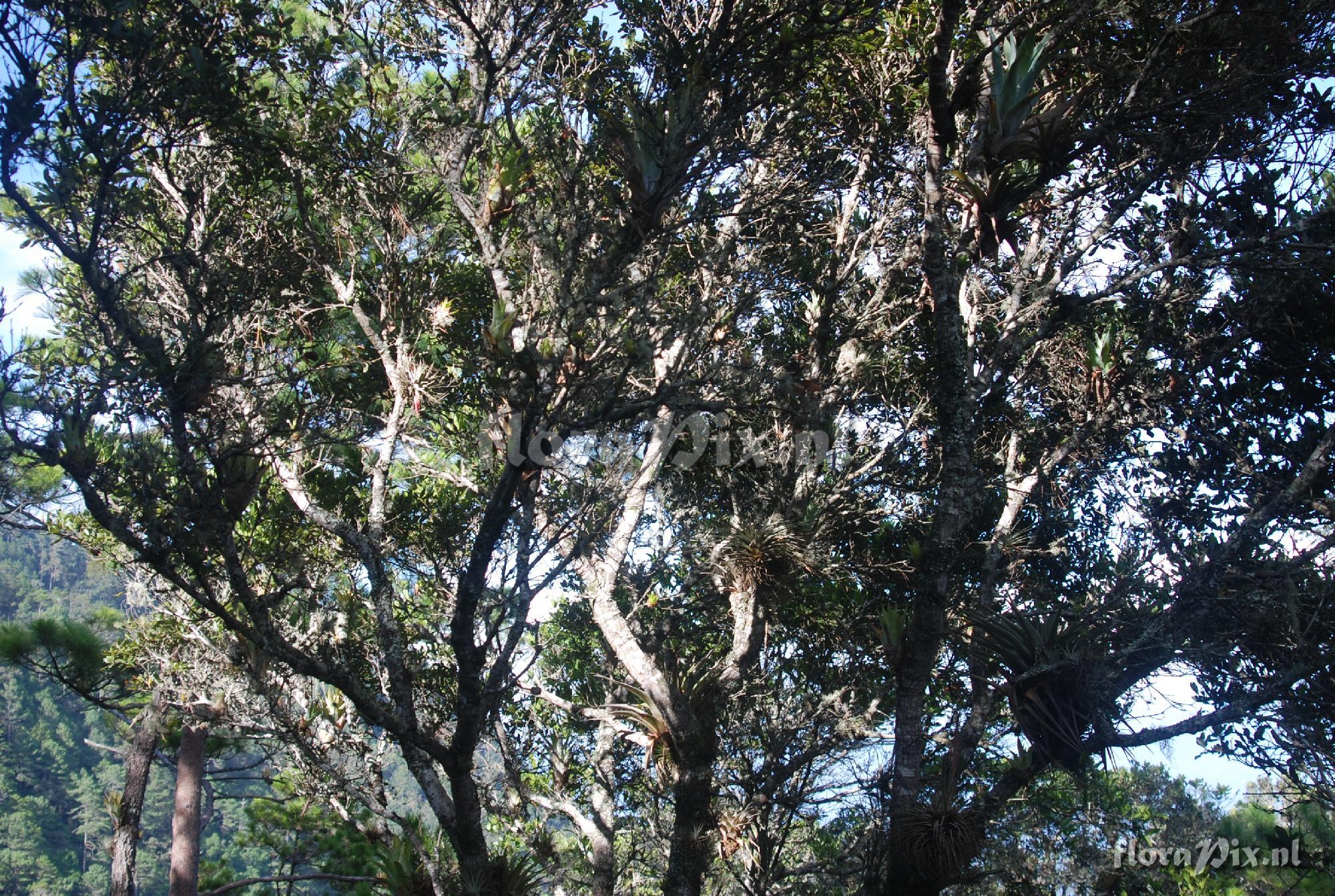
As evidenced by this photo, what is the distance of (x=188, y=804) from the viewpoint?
33.2 ft

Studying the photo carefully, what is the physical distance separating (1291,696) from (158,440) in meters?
6.80

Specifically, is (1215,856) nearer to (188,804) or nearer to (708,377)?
(708,377)

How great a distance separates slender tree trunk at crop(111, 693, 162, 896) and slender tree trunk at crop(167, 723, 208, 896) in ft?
1.27

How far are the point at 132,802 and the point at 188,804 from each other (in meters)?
1.11

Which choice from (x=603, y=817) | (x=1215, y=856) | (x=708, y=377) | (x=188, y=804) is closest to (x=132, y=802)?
(x=188, y=804)

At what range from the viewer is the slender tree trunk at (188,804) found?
9.71m

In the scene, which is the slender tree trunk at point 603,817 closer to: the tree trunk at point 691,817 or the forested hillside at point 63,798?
the tree trunk at point 691,817

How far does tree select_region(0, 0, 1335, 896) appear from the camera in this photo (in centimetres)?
436

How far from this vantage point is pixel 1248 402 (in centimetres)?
634

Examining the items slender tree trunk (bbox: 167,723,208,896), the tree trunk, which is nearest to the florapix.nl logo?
the tree trunk

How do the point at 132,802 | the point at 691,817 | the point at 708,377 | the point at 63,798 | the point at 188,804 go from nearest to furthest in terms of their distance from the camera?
the point at 708,377 → the point at 691,817 → the point at 132,802 → the point at 188,804 → the point at 63,798

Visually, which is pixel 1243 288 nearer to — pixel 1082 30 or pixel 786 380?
pixel 1082 30

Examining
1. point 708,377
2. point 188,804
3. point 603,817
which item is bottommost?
point 603,817

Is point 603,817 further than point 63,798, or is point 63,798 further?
point 63,798
